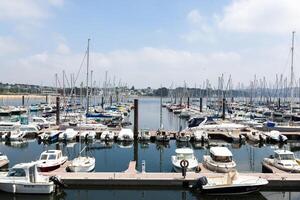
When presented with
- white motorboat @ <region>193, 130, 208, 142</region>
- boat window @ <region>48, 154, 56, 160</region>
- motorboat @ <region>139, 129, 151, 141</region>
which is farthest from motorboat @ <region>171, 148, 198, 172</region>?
motorboat @ <region>139, 129, 151, 141</region>

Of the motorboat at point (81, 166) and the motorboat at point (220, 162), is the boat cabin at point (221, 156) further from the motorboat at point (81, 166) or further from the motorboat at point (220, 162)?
the motorboat at point (81, 166)

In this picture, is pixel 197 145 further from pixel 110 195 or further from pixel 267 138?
pixel 110 195

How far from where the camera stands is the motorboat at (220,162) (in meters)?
34.1

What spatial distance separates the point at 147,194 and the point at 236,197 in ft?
22.1

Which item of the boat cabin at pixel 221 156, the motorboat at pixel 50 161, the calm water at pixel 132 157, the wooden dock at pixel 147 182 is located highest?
the boat cabin at pixel 221 156

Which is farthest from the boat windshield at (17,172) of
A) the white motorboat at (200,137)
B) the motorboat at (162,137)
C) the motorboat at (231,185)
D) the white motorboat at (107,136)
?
the white motorboat at (200,137)

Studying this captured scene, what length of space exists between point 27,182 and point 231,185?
15251mm

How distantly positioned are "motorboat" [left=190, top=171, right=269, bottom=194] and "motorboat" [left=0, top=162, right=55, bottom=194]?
11.4m

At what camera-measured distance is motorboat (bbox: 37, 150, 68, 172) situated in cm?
3416

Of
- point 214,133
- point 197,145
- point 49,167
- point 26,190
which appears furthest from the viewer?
point 214,133

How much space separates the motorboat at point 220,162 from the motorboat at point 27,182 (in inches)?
569

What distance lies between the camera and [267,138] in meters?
57.8

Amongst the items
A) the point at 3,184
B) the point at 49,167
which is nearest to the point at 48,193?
the point at 3,184

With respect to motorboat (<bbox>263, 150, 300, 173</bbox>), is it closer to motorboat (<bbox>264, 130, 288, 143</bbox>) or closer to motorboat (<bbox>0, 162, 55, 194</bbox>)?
motorboat (<bbox>264, 130, 288, 143</bbox>)
